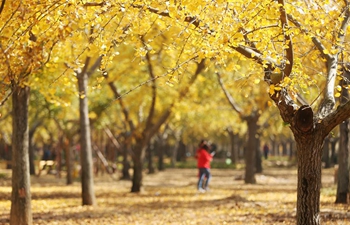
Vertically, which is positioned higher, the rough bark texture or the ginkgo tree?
the ginkgo tree

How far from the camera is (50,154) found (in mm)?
49094

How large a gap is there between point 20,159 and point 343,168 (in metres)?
7.63

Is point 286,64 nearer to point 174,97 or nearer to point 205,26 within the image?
point 205,26

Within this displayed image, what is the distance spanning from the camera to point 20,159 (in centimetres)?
1038

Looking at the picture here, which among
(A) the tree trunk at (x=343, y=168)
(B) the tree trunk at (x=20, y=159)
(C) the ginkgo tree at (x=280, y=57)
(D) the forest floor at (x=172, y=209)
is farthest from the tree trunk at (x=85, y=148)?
(C) the ginkgo tree at (x=280, y=57)

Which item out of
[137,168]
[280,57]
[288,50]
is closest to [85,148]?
[137,168]

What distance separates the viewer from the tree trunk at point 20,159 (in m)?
10.4

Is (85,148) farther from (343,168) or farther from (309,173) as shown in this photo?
(309,173)

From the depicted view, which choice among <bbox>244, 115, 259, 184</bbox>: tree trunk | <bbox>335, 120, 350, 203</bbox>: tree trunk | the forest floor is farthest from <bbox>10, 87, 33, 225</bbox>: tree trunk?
<bbox>244, 115, 259, 184</bbox>: tree trunk

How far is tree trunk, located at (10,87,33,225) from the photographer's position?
10.4m

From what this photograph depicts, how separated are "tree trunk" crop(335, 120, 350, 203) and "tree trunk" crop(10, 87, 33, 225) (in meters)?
7.27

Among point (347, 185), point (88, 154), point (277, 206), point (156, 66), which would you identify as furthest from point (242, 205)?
point (156, 66)

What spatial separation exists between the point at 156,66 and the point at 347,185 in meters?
8.41

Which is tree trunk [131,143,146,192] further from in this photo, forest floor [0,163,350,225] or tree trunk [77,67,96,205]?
tree trunk [77,67,96,205]
